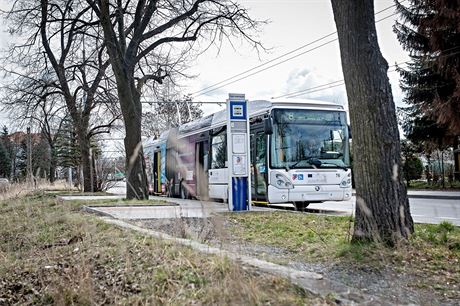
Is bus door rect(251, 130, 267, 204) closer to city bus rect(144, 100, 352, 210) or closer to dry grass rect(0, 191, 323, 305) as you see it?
city bus rect(144, 100, 352, 210)

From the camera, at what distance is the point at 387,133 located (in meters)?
5.70

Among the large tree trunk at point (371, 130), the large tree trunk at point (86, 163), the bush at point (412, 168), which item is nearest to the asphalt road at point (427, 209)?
the large tree trunk at point (371, 130)

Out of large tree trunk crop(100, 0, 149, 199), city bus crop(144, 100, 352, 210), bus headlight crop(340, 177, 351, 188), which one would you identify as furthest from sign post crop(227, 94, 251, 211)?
large tree trunk crop(100, 0, 149, 199)

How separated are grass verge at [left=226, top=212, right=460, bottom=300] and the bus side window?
9662mm

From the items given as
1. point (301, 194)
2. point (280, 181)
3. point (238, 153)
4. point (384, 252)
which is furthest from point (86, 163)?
point (384, 252)

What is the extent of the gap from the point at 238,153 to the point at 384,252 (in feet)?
23.8

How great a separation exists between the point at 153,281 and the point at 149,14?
47.2 ft

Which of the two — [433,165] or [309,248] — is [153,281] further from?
[433,165]

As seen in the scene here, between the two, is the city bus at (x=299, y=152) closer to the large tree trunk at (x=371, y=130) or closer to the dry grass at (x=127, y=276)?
the large tree trunk at (x=371, y=130)

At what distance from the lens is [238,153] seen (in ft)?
39.4

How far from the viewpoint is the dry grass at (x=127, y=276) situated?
3.42 metres

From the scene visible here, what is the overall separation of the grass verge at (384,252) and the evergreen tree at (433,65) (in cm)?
1762

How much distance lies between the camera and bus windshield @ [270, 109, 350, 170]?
14.2 metres

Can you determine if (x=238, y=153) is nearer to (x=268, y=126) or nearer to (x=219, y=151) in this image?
(x=268, y=126)
